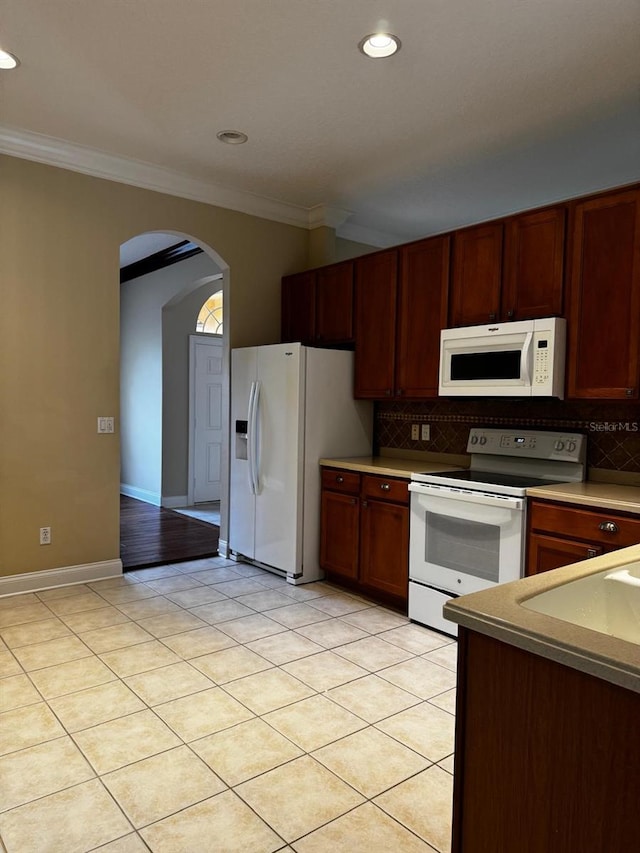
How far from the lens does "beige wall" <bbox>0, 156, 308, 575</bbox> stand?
3.79 m

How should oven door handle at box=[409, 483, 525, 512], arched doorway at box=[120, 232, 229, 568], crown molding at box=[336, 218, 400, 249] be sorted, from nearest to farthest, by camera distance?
oven door handle at box=[409, 483, 525, 512]
crown molding at box=[336, 218, 400, 249]
arched doorway at box=[120, 232, 229, 568]

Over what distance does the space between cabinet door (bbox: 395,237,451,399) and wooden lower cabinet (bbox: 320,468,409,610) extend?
0.67 meters

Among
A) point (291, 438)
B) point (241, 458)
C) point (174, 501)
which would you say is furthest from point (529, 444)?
point (174, 501)

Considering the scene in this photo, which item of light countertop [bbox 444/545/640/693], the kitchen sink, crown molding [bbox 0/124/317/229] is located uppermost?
crown molding [bbox 0/124/317/229]

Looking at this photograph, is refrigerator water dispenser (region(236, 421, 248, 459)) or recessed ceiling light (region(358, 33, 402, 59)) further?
refrigerator water dispenser (region(236, 421, 248, 459))

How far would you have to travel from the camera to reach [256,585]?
13.6 feet

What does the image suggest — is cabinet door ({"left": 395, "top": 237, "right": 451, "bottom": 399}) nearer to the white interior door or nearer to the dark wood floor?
the dark wood floor

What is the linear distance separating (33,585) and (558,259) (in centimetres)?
367

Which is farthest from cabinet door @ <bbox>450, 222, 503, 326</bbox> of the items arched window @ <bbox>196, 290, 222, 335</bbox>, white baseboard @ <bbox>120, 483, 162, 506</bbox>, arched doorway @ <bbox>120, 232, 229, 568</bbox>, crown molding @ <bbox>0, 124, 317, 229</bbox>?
white baseboard @ <bbox>120, 483, 162, 506</bbox>

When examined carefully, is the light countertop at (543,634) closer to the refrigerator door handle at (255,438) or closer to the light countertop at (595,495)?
the light countertop at (595,495)

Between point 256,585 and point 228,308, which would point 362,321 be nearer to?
point 228,308

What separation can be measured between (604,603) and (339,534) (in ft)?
9.12

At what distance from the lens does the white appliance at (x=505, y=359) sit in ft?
9.96

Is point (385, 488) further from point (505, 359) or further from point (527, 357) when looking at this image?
point (527, 357)
